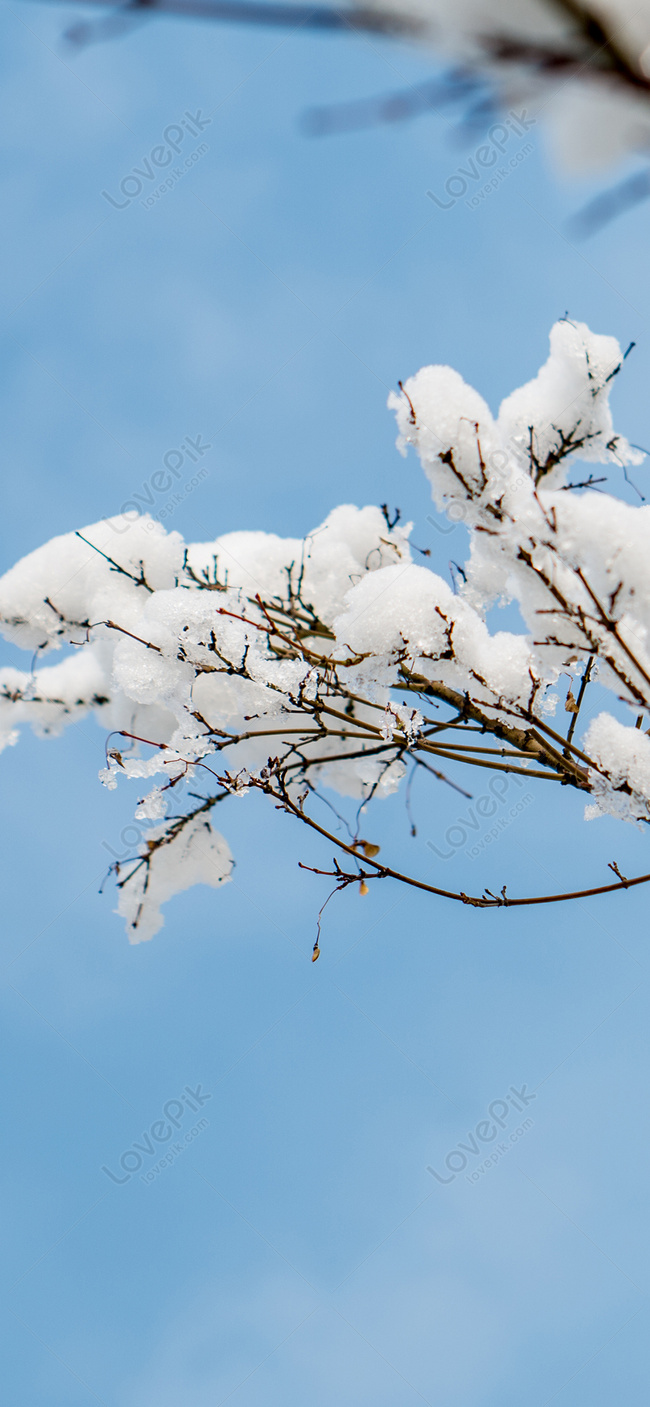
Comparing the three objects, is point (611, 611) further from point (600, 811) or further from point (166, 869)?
point (166, 869)

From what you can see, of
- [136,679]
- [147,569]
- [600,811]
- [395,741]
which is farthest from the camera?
[147,569]

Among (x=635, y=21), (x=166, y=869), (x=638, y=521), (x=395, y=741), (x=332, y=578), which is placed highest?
(x=332, y=578)

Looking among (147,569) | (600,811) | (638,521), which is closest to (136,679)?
(147,569)

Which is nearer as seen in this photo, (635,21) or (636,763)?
(635,21)

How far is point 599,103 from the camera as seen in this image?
82 centimetres

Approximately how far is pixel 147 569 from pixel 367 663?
6.47ft

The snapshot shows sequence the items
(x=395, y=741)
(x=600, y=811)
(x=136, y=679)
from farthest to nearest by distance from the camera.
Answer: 1. (x=136, y=679)
2. (x=395, y=741)
3. (x=600, y=811)

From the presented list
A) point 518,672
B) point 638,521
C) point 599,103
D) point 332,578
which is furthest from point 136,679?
point 599,103

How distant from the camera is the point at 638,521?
239 centimetres

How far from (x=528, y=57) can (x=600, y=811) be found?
283 centimetres

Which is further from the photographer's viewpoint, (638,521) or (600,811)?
(600,811)

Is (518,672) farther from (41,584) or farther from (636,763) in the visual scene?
(41,584)

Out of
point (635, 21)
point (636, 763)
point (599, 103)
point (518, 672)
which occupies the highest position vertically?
point (518, 672)

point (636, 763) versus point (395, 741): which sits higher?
point (395, 741)
